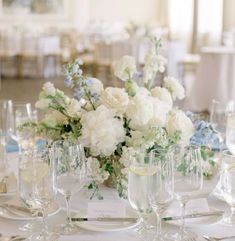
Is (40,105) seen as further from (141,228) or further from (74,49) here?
(74,49)

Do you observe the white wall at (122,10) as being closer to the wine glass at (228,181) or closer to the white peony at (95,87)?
the white peony at (95,87)

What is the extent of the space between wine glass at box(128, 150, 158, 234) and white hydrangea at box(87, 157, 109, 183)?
0.22 meters

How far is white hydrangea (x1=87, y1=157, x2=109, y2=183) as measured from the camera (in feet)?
5.11

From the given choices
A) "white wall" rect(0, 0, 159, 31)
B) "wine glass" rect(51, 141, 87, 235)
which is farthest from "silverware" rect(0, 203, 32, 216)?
"white wall" rect(0, 0, 159, 31)

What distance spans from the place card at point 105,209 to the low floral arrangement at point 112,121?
0.06 meters

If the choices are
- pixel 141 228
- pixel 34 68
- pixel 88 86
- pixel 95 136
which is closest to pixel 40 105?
pixel 88 86

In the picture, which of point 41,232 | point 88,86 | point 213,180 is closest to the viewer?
point 41,232

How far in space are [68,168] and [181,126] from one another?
407 millimetres

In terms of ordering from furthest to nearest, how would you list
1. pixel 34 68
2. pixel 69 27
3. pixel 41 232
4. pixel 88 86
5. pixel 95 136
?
pixel 69 27
pixel 34 68
pixel 88 86
pixel 95 136
pixel 41 232

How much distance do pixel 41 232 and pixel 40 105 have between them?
0.48m

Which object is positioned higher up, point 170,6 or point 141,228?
point 170,6

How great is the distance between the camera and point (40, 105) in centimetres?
171

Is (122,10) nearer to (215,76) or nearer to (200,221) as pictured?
(215,76)

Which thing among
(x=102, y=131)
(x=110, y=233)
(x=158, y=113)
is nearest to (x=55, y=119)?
(x=102, y=131)
